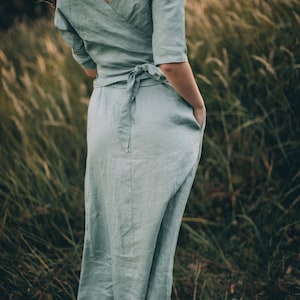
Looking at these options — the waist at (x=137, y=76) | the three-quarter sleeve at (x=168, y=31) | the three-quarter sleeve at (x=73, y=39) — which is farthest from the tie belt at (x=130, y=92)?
the three-quarter sleeve at (x=73, y=39)

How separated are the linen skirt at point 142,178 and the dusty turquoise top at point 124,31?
3.5 inches

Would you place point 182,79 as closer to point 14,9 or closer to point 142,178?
point 142,178

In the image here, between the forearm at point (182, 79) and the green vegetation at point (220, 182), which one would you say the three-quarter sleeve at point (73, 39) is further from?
the green vegetation at point (220, 182)

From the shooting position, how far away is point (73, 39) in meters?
1.55

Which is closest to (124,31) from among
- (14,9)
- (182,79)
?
(182,79)

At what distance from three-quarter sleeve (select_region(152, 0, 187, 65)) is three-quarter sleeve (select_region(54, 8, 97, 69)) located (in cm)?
40

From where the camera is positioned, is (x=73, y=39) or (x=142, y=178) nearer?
(x=142, y=178)

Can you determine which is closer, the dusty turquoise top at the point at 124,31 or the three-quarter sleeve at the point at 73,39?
the dusty turquoise top at the point at 124,31

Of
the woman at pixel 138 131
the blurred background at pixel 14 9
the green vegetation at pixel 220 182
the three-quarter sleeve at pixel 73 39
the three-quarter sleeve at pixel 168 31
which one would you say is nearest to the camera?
the three-quarter sleeve at pixel 168 31

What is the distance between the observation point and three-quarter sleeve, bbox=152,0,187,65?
4.08ft

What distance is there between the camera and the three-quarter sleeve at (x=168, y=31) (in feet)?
4.08

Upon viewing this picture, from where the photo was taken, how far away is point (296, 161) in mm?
2428

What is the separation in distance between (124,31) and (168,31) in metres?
0.18

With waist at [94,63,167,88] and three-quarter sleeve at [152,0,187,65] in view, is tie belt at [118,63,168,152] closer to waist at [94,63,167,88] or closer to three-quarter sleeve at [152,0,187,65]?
waist at [94,63,167,88]
